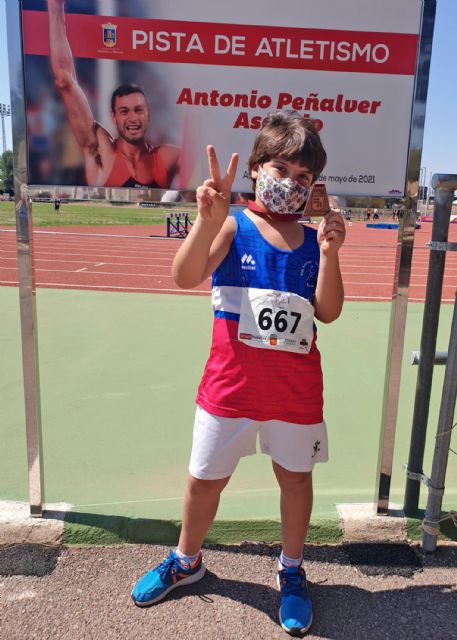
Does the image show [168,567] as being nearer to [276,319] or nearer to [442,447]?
[276,319]

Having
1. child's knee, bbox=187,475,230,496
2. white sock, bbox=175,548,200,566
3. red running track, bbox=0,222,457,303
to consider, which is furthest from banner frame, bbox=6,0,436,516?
red running track, bbox=0,222,457,303

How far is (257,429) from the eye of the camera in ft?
6.84

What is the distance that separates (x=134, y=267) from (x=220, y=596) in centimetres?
1080

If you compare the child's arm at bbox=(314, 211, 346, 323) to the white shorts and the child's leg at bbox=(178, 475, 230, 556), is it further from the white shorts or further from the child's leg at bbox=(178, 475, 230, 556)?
the child's leg at bbox=(178, 475, 230, 556)

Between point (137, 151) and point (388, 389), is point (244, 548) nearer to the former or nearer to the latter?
point (388, 389)

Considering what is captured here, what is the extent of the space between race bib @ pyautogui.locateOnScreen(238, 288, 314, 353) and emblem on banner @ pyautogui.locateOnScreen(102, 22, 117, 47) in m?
1.18

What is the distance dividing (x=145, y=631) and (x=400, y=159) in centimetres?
212

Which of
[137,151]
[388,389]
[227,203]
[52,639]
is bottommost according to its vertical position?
[52,639]

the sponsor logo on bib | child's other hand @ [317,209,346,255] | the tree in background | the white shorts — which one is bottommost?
the white shorts

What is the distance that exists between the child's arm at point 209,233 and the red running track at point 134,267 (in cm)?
603

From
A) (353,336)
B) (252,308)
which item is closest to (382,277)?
(353,336)

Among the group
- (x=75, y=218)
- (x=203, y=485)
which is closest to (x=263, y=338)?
(x=203, y=485)

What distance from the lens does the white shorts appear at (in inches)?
80.1

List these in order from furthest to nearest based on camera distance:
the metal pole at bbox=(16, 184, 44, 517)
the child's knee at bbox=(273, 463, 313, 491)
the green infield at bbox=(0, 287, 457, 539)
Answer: the green infield at bbox=(0, 287, 457, 539) < the metal pole at bbox=(16, 184, 44, 517) < the child's knee at bbox=(273, 463, 313, 491)
